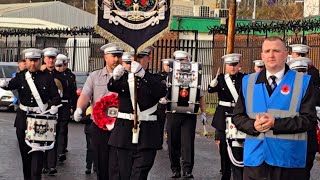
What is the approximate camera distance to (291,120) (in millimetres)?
6414

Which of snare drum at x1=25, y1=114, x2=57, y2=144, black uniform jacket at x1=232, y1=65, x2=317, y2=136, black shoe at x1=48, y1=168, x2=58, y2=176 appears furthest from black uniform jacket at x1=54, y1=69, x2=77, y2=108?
black uniform jacket at x1=232, y1=65, x2=317, y2=136

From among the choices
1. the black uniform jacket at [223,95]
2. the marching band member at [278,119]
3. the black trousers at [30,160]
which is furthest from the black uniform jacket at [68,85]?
the marching band member at [278,119]

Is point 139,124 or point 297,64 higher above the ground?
point 297,64

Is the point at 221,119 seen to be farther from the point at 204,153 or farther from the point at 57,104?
the point at 204,153

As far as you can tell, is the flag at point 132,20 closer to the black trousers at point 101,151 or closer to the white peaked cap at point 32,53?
the black trousers at point 101,151

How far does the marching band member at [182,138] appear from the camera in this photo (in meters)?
12.7

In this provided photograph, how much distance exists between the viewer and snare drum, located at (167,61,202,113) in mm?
12570

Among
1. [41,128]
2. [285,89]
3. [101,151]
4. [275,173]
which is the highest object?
[285,89]

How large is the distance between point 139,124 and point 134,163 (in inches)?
18.0

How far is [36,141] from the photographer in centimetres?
1044

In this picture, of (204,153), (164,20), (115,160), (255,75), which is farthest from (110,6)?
(204,153)

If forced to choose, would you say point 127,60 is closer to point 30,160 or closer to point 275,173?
point 30,160

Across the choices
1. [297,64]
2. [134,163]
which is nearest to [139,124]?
[134,163]

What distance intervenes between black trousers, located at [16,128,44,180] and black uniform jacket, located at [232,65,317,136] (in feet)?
14.5
